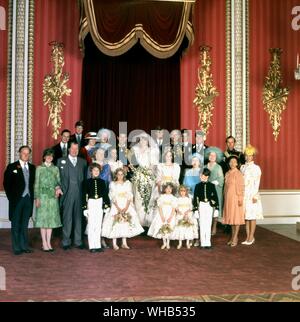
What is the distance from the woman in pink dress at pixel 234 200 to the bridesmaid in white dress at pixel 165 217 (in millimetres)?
856

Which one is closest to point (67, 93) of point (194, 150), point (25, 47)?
point (25, 47)

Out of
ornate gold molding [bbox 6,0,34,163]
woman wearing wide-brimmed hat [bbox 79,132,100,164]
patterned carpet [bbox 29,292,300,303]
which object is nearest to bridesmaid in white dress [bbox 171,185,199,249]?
woman wearing wide-brimmed hat [bbox 79,132,100,164]

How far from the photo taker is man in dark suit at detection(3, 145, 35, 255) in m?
6.09

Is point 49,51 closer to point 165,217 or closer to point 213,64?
point 213,64

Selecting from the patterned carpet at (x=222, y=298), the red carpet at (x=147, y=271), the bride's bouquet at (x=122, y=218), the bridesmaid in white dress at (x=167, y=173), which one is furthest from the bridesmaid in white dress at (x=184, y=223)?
the patterned carpet at (x=222, y=298)

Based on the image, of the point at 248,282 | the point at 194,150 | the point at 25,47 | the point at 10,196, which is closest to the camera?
the point at 248,282

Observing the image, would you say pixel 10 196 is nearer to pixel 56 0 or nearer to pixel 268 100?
pixel 56 0

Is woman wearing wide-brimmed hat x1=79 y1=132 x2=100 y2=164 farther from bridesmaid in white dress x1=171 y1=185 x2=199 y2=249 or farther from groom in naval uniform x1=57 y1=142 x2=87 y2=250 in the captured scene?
bridesmaid in white dress x1=171 y1=185 x2=199 y2=249

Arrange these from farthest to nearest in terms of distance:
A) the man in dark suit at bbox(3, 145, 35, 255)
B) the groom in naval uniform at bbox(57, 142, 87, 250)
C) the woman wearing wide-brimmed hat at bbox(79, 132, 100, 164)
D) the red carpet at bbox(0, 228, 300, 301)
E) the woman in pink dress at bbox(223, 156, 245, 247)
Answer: the woman wearing wide-brimmed hat at bbox(79, 132, 100, 164), the woman in pink dress at bbox(223, 156, 245, 247), the groom in naval uniform at bbox(57, 142, 87, 250), the man in dark suit at bbox(3, 145, 35, 255), the red carpet at bbox(0, 228, 300, 301)

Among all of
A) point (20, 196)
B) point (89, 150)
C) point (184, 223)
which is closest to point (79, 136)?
point (89, 150)

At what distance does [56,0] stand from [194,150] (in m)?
3.96

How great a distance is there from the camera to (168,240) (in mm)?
6426

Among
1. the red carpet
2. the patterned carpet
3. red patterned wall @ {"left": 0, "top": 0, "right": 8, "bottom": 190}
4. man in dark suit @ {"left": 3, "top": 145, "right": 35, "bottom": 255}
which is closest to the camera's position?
the patterned carpet

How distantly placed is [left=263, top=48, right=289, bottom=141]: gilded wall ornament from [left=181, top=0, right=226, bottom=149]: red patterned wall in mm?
884
